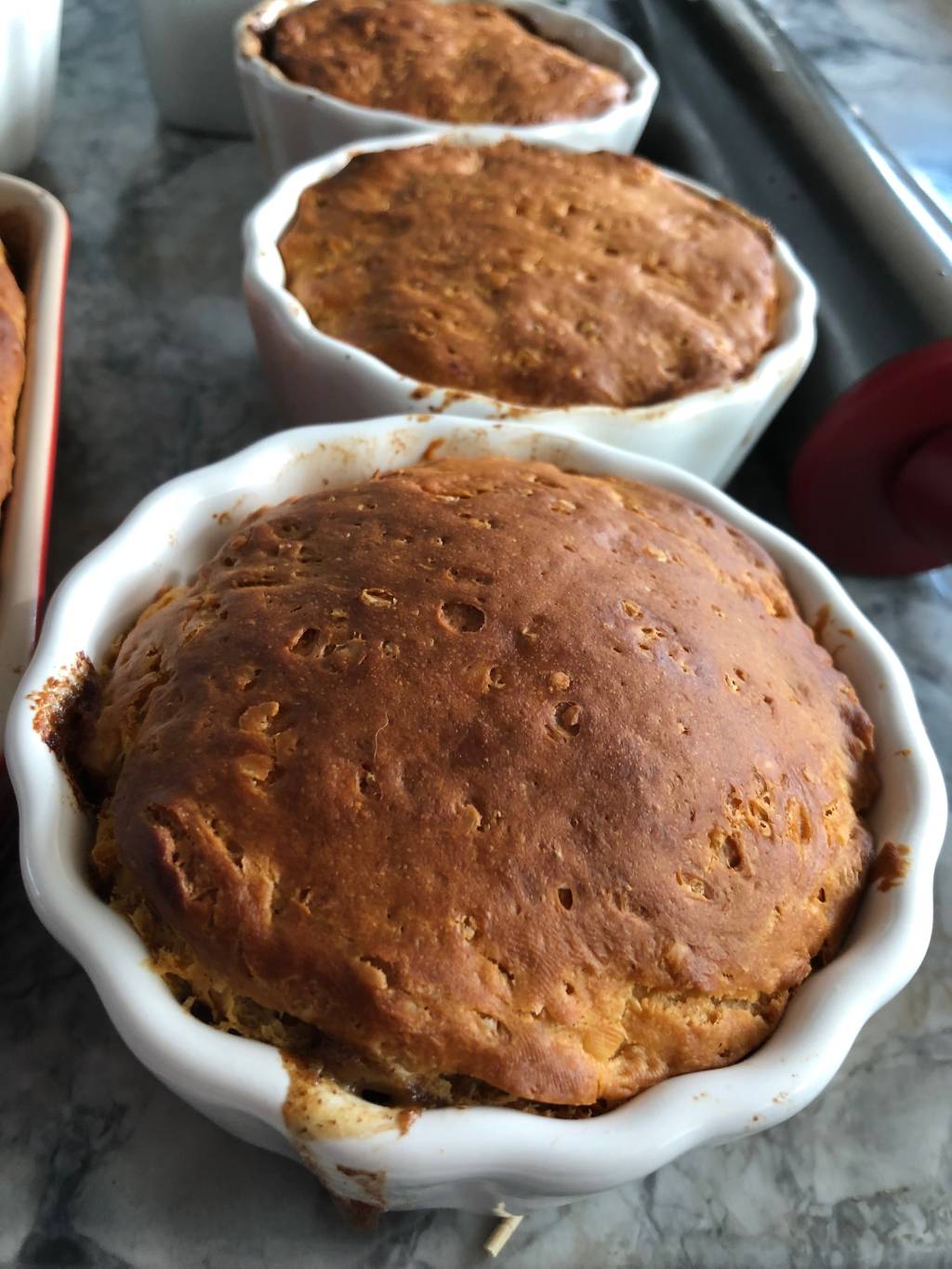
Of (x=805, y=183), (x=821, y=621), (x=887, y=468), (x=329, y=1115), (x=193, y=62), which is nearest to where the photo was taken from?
(x=329, y=1115)


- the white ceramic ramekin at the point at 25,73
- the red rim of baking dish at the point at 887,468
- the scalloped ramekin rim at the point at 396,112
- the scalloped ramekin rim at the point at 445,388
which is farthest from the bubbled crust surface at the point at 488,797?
the white ceramic ramekin at the point at 25,73

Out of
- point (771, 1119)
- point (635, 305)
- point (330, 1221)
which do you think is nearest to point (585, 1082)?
point (771, 1119)

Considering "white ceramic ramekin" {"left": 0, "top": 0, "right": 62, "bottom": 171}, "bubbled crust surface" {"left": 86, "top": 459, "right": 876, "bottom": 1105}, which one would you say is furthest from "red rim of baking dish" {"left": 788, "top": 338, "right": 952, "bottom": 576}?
"white ceramic ramekin" {"left": 0, "top": 0, "right": 62, "bottom": 171}

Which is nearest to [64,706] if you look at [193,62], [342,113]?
[342,113]

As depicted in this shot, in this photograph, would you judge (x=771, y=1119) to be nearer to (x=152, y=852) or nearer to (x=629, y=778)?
(x=629, y=778)

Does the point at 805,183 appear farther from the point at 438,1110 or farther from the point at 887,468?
the point at 438,1110
